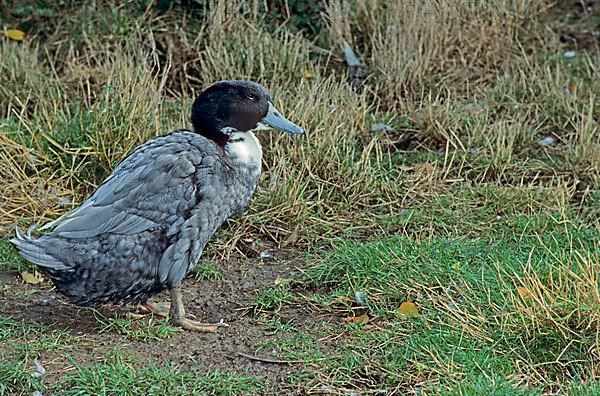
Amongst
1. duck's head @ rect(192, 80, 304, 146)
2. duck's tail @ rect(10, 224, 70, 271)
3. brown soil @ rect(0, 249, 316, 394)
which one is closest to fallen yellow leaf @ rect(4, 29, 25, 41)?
brown soil @ rect(0, 249, 316, 394)

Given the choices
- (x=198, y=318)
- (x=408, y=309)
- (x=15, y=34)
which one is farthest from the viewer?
(x=15, y=34)

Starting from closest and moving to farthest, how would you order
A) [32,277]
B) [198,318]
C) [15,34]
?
1. [198,318]
2. [32,277]
3. [15,34]

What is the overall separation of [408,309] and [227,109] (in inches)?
48.3

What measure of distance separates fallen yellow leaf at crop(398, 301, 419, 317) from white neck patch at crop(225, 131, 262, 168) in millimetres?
923

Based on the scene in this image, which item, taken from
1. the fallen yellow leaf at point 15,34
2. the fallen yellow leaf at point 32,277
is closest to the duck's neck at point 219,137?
the fallen yellow leaf at point 32,277

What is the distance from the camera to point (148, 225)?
428cm

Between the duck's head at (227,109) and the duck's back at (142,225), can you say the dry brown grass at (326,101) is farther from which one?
the duck's back at (142,225)

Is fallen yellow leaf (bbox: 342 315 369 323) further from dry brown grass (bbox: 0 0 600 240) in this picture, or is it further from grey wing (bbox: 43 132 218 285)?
dry brown grass (bbox: 0 0 600 240)

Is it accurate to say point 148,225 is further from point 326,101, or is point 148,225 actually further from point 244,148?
point 326,101

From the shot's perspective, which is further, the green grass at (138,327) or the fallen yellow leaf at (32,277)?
the fallen yellow leaf at (32,277)

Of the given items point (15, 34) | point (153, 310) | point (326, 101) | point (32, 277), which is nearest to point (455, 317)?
point (153, 310)

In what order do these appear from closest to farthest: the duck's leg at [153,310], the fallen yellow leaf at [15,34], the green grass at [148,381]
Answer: the green grass at [148,381], the duck's leg at [153,310], the fallen yellow leaf at [15,34]

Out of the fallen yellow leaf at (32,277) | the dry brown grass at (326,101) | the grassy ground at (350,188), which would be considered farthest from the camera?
the dry brown grass at (326,101)

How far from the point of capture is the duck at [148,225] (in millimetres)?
4184
